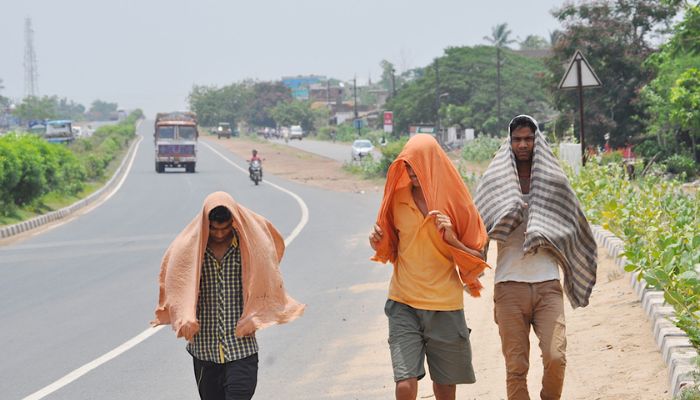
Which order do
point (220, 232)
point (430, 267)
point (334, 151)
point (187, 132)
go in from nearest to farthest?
1. point (220, 232)
2. point (430, 267)
3. point (187, 132)
4. point (334, 151)

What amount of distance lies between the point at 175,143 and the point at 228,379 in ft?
163

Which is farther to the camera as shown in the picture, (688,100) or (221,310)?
(688,100)

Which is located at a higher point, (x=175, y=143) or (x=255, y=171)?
(x=175, y=143)

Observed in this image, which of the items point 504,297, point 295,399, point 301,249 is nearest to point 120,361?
point 295,399

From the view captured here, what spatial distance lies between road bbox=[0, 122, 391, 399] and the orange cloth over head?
2496 mm

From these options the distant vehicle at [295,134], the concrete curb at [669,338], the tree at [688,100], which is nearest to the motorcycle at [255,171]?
the tree at [688,100]

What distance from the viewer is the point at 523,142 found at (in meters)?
6.04

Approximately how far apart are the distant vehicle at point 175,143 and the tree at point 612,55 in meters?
21.3

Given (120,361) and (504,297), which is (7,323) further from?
(504,297)

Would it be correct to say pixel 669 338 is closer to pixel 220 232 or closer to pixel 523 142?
pixel 523 142

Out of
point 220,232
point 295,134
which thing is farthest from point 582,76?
point 295,134

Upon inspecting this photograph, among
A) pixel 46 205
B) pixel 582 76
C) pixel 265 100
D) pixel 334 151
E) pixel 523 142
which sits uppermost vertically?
pixel 265 100

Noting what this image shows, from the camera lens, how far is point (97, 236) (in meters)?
23.0

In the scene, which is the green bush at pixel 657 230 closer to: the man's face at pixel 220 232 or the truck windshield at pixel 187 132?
the man's face at pixel 220 232
